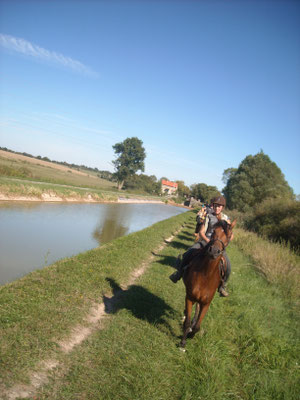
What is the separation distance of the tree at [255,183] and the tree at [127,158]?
3547cm

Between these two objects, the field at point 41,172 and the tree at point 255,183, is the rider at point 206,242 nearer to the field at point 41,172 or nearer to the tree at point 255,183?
the field at point 41,172

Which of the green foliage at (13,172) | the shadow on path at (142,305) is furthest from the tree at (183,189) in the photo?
the shadow on path at (142,305)

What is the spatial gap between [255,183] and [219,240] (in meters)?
36.9

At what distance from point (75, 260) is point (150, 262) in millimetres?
3169

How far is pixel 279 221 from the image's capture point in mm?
18812

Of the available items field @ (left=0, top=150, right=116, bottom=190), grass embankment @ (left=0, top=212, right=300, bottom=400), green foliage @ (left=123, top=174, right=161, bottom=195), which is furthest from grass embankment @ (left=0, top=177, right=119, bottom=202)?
green foliage @ (left=123, top=174, right=161, bottom=195)

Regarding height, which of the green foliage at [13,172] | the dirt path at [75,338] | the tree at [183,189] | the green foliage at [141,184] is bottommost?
the dirt path at [75,338]

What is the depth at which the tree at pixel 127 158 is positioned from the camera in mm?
68250

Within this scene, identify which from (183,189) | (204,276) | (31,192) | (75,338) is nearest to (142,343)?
(75,338)

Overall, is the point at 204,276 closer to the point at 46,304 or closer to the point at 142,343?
the point at 142,343

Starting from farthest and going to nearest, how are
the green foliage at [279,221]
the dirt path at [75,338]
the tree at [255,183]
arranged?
the tree at [255,183]
the green foliage at [279,221]
the dirt path at [75,338]

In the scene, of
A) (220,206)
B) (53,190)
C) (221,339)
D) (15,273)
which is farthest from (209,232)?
(53,190)

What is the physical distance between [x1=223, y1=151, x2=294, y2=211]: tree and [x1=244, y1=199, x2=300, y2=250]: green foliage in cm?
1279

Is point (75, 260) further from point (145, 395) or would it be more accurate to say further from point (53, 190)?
point (53, 190)
